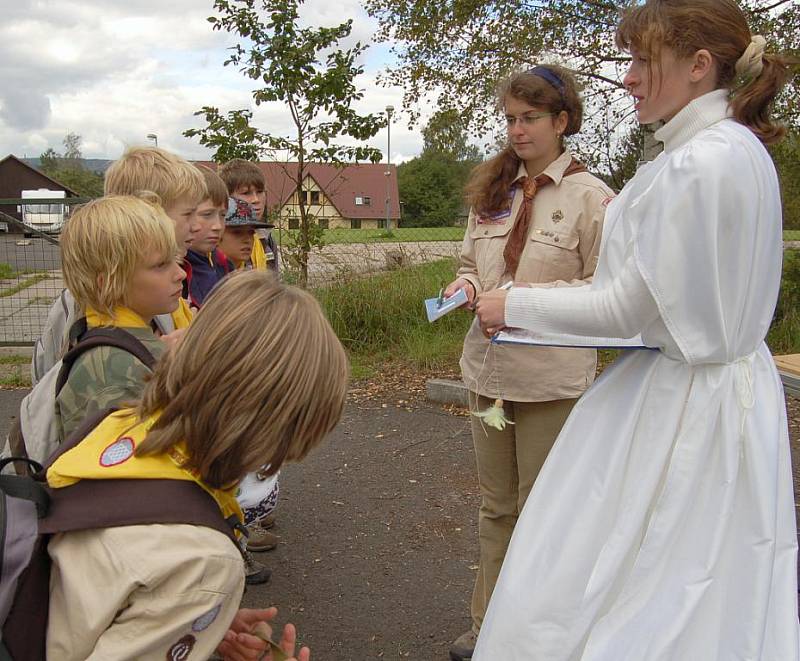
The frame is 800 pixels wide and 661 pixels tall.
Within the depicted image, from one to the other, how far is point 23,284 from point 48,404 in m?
6.77

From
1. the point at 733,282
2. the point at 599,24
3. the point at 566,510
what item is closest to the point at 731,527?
the point at 566,510

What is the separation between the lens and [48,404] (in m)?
1.75

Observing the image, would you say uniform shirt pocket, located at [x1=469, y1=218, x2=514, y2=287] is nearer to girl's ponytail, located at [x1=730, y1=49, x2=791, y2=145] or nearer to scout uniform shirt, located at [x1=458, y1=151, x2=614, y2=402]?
scout uniform shirt, located at [x1=458, y1=151, x2=614, y2=402]

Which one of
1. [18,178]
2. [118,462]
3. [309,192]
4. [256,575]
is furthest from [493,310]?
[18,178]

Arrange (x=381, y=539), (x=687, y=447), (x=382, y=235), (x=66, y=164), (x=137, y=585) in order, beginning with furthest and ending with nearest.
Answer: (x=66, y=164) < (x=382, y=235) < (x=381, y=539) < (x=687, y=447) < (x=137, y=585)

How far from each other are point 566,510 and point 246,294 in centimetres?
95

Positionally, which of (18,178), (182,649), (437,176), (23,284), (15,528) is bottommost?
(182,649)

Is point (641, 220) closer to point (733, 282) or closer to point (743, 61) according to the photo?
point (733, 282)

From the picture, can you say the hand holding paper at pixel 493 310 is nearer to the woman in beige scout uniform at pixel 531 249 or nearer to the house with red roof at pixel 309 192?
the woman in beige scout uniform at pixel 531 249

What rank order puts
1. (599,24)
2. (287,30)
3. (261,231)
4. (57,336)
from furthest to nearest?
(599,24) → (287,30) → (261,231) → (57,336)

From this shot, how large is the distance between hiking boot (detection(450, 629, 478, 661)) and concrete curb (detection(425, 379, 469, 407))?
116 inches

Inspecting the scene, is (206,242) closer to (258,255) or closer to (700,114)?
(258,255)

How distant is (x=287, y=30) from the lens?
6.64 metres

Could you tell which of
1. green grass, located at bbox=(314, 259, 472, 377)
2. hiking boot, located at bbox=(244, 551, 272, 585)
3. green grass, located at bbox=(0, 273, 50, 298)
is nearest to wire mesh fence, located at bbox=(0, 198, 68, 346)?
green grass, located at bbox=(0, 273, 50, 298)
